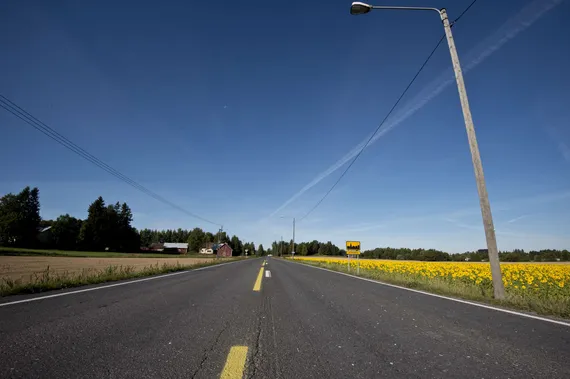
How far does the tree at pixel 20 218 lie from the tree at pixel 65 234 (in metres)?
4.40

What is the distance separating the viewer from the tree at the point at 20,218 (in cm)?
6022

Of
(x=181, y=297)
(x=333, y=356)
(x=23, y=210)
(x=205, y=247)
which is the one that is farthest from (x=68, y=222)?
(x=333, y=356)

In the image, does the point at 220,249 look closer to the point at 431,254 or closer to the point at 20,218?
the point at 20,218

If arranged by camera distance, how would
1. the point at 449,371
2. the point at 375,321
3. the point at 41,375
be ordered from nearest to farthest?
the point at 41,375, the point at 449,371, the point at 375,321

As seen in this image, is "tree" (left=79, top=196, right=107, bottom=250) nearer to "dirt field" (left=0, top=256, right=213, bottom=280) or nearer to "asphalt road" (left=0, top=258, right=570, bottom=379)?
"dirt field" (left=0, top=256, right=213, bottom=280)

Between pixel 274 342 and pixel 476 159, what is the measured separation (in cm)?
770

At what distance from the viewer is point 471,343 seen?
2988 millimetres

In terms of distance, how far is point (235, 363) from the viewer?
228 cm

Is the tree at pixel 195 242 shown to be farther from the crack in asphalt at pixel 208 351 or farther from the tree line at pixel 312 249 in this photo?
the crack in asphalt at pixel 208 351

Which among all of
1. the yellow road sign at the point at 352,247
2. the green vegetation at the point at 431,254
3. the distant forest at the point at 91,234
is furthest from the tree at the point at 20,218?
the green vegetation at the point at 431,254

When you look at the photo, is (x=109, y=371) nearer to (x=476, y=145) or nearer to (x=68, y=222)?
(x=476, y=145)

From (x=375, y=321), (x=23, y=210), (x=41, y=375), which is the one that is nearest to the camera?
(x=41, y=375)

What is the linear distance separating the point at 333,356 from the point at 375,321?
1833 millimetres

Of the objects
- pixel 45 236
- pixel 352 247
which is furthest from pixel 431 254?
pixel 45 236
